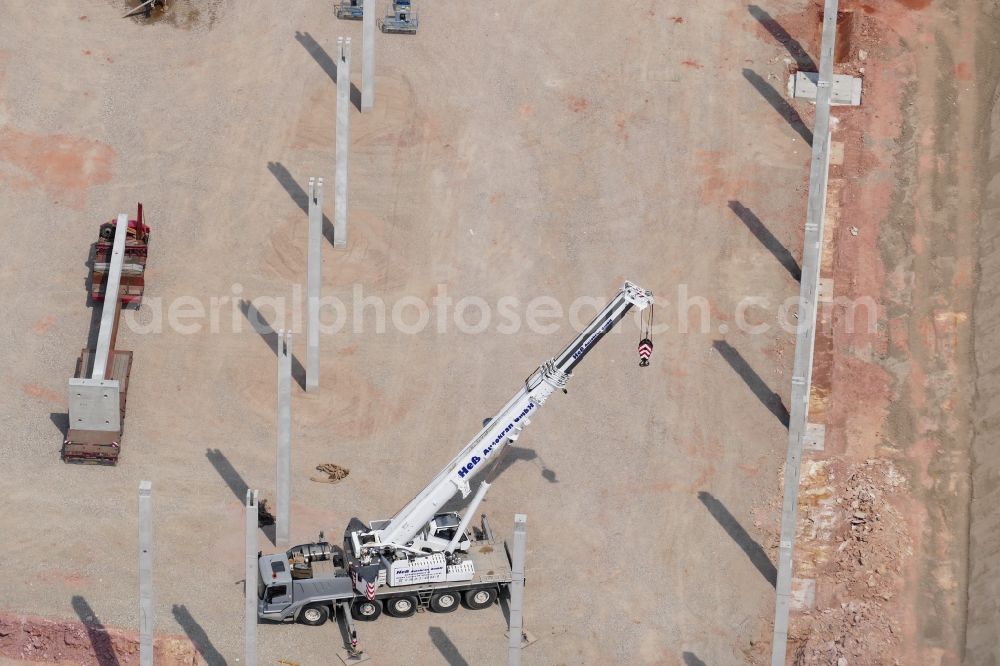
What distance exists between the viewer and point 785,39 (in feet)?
220

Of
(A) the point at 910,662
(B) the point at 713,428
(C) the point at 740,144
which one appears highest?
(C) the point at 740,144

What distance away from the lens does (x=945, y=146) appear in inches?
2534

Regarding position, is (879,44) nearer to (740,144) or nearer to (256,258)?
(740,144)

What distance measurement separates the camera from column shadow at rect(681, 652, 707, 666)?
52.2 metres

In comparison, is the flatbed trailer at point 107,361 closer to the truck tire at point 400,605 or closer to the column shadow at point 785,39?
the truck tire at point 400,605

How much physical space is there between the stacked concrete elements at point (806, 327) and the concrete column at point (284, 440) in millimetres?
13147

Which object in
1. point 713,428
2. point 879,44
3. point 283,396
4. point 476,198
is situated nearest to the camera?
point 283,396

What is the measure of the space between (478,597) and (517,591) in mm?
4911

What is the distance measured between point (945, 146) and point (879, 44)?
4.59 meters

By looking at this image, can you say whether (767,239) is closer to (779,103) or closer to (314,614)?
(779,103)

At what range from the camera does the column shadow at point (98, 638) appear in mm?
50688

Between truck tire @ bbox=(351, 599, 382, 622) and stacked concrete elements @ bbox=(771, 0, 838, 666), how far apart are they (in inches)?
404

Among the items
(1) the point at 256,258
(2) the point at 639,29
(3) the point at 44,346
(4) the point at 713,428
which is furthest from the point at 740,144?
(3) the point at 44,346

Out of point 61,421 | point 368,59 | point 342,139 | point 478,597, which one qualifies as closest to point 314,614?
point 478,597
